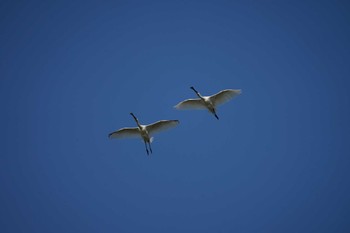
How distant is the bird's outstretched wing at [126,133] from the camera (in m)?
39.4

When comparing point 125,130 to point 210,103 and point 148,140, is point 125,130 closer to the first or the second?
point 148,140

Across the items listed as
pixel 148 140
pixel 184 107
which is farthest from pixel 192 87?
pixel 148 140

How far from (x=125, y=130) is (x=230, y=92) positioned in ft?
20.3

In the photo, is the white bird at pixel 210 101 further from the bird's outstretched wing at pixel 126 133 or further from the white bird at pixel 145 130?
the bird's outstretched wing at pixel 126 133

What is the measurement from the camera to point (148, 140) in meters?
39.2

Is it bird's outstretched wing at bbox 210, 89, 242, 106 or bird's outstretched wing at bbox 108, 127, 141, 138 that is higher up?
bird's outstretched wing at bbox 108, 127, 141, 138

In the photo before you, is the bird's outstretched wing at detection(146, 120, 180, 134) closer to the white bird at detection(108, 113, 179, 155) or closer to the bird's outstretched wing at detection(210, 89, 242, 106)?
the white bird at detection(108, 113, 179, 155)

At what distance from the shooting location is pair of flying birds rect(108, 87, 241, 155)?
128ft

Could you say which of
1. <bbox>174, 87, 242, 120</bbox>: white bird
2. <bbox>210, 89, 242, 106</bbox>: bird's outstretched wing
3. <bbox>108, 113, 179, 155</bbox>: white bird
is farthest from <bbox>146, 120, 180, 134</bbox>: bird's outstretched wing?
<bbox>210, 89, 242, 106</bbox>: bird's outstretched wing

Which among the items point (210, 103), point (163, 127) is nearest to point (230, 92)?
point (210, 103)

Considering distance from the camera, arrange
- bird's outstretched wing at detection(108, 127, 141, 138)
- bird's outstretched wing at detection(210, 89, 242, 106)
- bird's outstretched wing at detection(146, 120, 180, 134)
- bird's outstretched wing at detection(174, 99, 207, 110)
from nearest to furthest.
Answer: bird's outstretched wing at detection(210, 89, 242, 106), bird's outstretched wing at detection(146, 120, 180, 134), bird's outstretched wing at detection(108, 127, 141, 138), bird's outstretched wing at detection(174, 99, 207, 110)

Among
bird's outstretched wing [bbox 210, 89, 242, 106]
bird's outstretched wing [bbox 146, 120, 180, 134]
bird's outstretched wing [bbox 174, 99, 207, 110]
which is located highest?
bird's outstretched wing [bbox 174, 99, 207, 110]

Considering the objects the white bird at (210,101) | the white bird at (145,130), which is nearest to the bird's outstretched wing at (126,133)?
the white bird at (145,130)

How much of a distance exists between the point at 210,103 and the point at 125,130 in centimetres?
496
